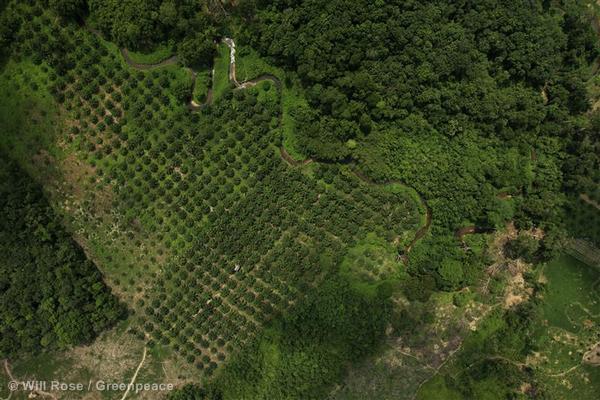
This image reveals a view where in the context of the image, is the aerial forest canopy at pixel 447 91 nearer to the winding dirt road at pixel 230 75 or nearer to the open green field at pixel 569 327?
the winding dirt road at pixel 230 75

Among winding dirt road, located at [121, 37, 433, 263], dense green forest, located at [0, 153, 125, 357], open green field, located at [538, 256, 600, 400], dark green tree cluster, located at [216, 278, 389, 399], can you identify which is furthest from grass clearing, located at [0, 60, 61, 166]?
open green field, located at [538, 256, 600, 400]

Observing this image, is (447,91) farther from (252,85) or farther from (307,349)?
(307,349)

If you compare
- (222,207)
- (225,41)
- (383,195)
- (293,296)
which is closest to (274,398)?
(293,296)

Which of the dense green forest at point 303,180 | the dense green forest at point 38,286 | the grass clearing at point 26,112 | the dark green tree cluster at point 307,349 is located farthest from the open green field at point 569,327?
the grass clearing at point 26,112

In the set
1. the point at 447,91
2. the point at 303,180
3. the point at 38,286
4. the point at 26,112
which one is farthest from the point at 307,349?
the point at 26,112

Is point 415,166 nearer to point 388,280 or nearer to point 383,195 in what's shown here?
point 383,195
